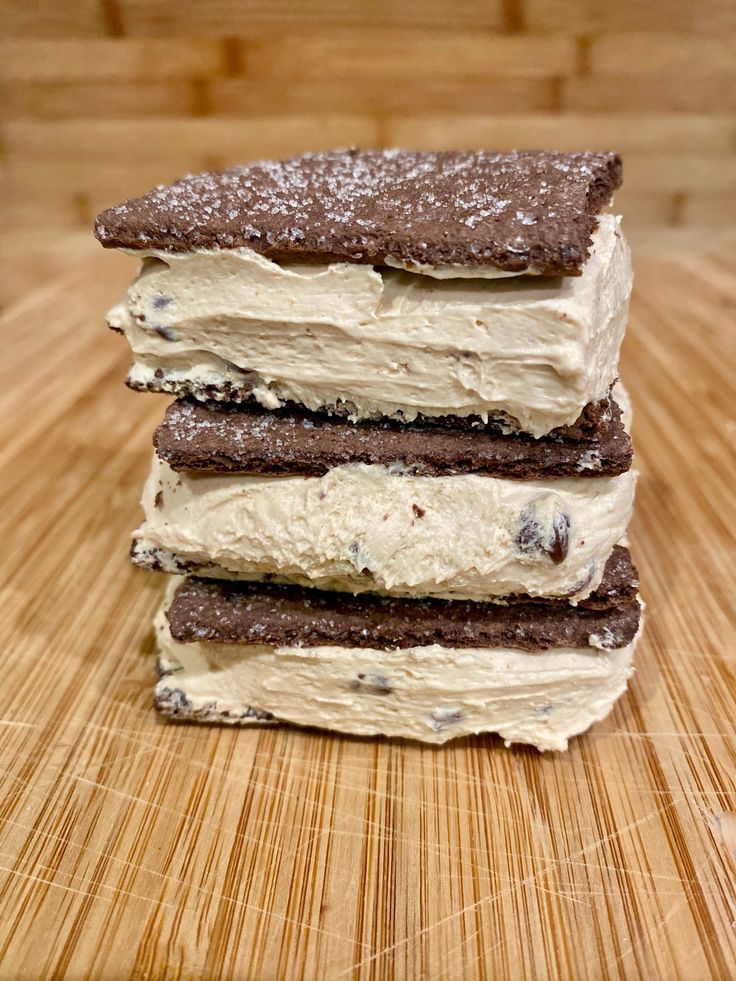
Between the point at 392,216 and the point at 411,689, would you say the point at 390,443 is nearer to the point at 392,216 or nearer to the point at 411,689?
the point at 392,216

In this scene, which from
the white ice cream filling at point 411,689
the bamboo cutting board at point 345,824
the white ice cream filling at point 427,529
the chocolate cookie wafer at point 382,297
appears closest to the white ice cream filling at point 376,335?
the chocolate cookie wafer at point 382,297

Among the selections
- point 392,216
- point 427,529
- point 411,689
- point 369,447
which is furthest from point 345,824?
point 392,216

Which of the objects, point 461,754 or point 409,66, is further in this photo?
point 409,66

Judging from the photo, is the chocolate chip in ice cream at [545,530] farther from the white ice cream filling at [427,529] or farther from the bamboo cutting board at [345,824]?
the bamboo cutting board at [345,824]

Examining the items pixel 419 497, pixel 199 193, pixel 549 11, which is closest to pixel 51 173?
pixel 549 11

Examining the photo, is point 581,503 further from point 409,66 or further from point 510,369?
point 409,66

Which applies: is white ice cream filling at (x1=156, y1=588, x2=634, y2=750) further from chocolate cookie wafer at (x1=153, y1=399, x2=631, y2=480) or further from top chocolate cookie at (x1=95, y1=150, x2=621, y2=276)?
top chocolate cookie at (x1=95, y1=150, x2=621, y2=276)
